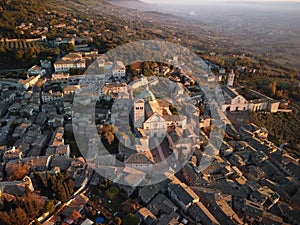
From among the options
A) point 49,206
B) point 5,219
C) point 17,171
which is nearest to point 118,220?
point 49,206

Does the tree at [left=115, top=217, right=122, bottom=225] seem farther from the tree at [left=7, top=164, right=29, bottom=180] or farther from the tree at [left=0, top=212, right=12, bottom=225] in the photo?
the tree at [left=7, top=164, right=29, bottom=180]

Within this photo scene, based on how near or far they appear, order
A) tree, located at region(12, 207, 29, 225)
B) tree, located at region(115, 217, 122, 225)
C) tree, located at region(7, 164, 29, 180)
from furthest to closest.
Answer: tree, located at region(7, 164, 29, 180) < tree, located at region(115, 217, 122, 225) < tree, located at region(12, 207, 29, 225)

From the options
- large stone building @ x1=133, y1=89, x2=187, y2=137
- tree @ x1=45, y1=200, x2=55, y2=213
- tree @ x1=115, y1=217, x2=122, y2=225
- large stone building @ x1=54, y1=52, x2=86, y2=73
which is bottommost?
tree @ x1=115, y1=217, x2=122, y2=225

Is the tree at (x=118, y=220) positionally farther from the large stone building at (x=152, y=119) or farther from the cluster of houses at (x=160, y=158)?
the large stone building at (x=152, y=119)

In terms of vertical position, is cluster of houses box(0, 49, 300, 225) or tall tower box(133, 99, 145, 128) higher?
tall tower box(133, 99, 145, 128)

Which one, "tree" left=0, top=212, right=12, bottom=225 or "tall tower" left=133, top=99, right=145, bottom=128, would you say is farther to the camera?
"tall tower" left=133, top=99, right=145, bottom=128

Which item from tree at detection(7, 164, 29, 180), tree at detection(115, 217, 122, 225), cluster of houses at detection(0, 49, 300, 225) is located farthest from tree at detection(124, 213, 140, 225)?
tree at detection(7, 164, 29, 180)

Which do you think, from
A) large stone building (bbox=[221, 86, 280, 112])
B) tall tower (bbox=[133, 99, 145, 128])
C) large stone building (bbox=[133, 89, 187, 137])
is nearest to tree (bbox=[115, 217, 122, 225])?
large stone building (bbox=[133, 89, 187, 137])

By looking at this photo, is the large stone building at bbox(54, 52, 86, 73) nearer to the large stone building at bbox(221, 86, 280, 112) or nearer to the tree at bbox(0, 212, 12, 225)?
the large stone building at bbox(221, 86, 280, 112)

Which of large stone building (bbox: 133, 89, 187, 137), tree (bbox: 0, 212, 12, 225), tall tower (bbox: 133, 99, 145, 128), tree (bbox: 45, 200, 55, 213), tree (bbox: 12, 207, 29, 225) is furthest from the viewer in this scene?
large stone building (bbox: 133, 89, 187, 137)
